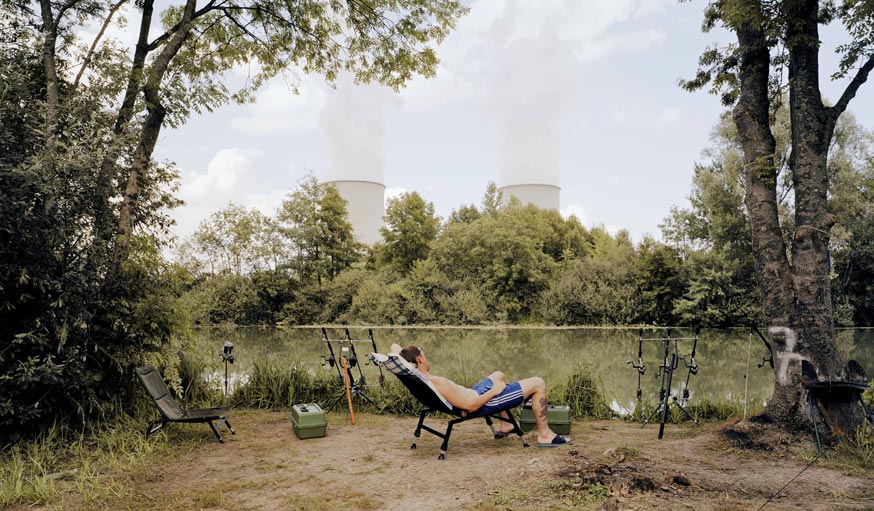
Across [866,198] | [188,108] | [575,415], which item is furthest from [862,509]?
[866,198]

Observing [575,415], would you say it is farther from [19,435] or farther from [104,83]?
[104,83]

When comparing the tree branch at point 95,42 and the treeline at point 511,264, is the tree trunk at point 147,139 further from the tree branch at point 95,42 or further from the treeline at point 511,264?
the treeline at point 511,264

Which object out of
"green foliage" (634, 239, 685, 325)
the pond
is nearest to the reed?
the pond

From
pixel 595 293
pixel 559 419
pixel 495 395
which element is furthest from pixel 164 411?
pixel 595 293

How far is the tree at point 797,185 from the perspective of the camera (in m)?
4.41

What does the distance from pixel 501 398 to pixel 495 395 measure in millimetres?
52

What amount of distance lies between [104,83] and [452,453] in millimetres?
4310

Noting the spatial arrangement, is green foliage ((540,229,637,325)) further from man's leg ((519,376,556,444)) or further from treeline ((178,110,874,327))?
man's leg ((519,376,556,444))

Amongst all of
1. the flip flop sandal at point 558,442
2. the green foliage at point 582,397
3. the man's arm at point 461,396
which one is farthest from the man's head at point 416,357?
the green foliage at point 582,397

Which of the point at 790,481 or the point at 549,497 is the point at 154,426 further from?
the point at 790,481

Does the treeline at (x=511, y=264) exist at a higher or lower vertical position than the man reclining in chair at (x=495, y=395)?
higher

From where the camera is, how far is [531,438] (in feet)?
15.0

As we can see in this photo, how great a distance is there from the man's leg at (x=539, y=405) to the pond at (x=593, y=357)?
1.19 metres

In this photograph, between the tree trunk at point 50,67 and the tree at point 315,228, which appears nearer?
the tree trunk at point 50,67
